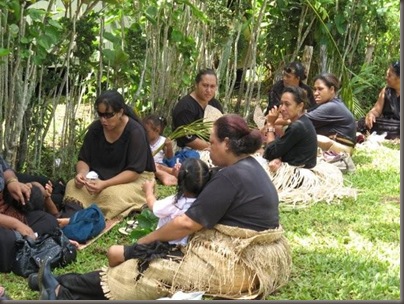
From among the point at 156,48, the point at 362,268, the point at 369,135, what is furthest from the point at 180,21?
the point at 362,268

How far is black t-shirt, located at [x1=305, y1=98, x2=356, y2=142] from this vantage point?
742cm

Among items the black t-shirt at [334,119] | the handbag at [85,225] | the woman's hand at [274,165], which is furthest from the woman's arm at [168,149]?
the handbag at [85,225]

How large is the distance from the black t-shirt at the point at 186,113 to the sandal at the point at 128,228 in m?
1.86

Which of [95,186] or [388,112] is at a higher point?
[388,112]

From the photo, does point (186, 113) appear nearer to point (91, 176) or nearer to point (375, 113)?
point (91, 176)

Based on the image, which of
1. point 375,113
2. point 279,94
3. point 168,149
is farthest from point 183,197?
point 375,113

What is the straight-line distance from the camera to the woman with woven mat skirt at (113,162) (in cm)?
556

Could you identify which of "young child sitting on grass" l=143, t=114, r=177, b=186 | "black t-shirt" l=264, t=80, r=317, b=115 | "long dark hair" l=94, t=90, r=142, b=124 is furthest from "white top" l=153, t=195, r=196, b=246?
"black t-shirt" l=264, t=80, r=317, b=115

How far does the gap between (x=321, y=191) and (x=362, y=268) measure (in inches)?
64.8

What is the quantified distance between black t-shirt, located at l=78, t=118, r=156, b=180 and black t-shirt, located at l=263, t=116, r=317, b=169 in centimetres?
108

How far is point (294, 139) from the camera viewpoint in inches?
243

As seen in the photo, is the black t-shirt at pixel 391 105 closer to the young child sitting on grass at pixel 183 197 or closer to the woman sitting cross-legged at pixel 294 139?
the woman sitting cross-legged at pixel 294 139

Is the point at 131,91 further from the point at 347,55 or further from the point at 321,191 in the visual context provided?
the point at 347,55

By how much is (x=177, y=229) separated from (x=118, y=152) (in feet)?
6.39
